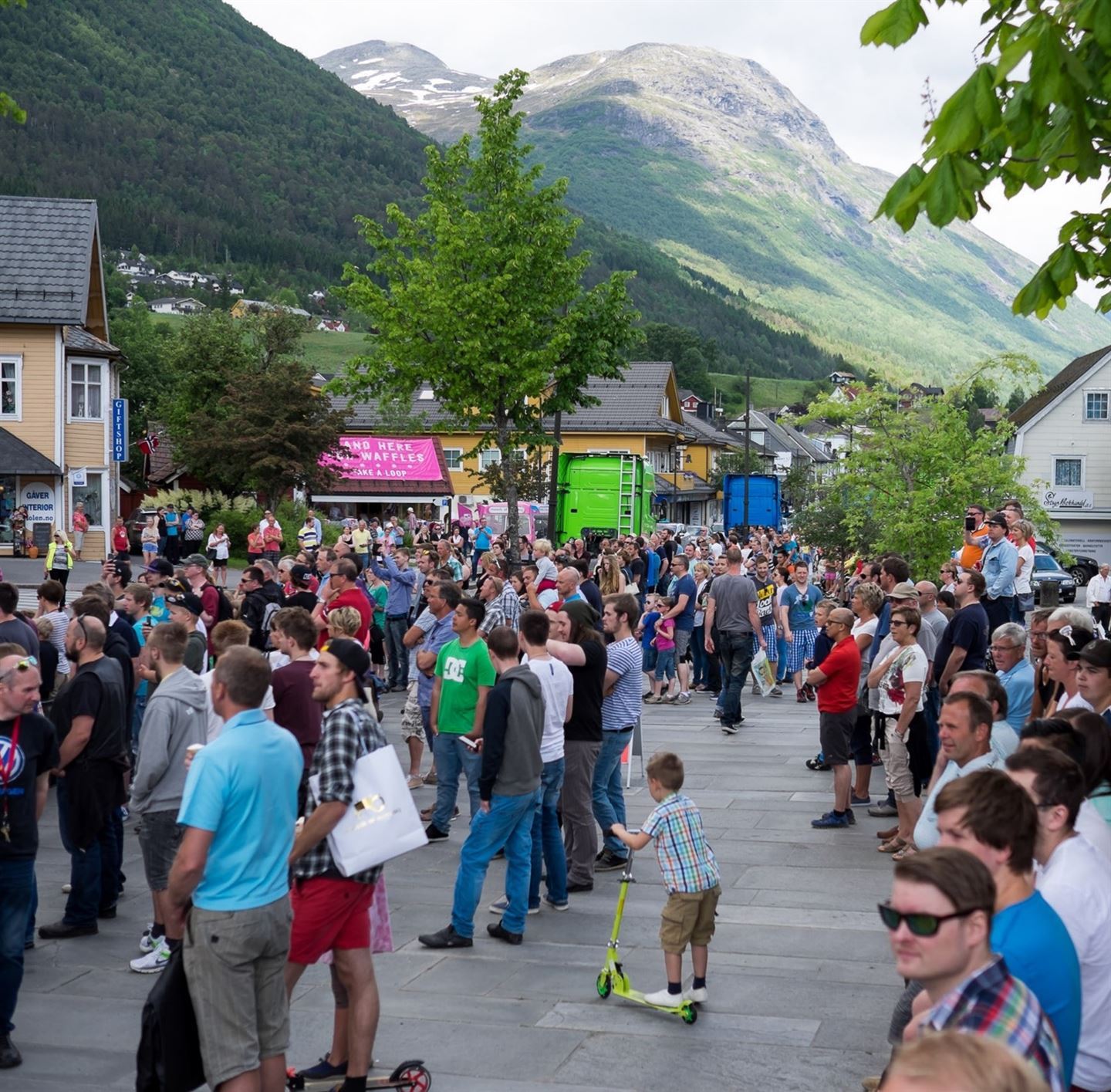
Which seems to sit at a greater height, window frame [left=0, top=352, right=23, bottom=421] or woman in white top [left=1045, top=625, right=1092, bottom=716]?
window frame [left=0, top=352, right=23, bottom=421]

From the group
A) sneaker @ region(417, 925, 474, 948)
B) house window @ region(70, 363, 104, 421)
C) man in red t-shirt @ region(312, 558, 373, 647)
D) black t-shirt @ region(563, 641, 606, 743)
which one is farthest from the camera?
house window @ region(70, 363, 104, 421)

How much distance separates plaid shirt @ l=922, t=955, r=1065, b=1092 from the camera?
114 inches

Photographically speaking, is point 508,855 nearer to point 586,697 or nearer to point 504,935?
point 504,935

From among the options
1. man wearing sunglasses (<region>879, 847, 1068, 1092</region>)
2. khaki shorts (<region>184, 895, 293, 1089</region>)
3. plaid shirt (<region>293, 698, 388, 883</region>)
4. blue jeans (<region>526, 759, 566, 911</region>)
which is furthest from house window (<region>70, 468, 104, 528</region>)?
man wearing sunglasses (<region>879, 847, 1068, 1092</region>)

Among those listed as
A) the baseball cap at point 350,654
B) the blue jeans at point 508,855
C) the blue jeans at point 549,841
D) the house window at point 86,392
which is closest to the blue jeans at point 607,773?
the blue jeans at point 549,841

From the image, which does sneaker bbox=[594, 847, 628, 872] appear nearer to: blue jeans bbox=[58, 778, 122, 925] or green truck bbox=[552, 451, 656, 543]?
blue jeans bbox=[58, 778, 122, 925]

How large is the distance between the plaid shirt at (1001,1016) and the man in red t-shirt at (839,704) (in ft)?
25.2

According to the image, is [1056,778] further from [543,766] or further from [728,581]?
[728,581]

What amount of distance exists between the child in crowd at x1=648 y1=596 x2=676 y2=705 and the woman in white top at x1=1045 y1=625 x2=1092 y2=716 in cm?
1066

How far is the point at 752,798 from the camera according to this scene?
12.1 meters

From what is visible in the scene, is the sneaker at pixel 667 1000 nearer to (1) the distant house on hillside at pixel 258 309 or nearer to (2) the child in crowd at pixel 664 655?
(2) the child in crowd at pixel 664 655

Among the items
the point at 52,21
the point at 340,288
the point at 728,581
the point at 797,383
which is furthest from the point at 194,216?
the point at 728,581

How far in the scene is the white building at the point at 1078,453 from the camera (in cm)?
6147

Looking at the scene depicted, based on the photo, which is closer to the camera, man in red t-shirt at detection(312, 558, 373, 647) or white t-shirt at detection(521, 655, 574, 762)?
white t-shirt at detection(521, 655, 574, 762)
